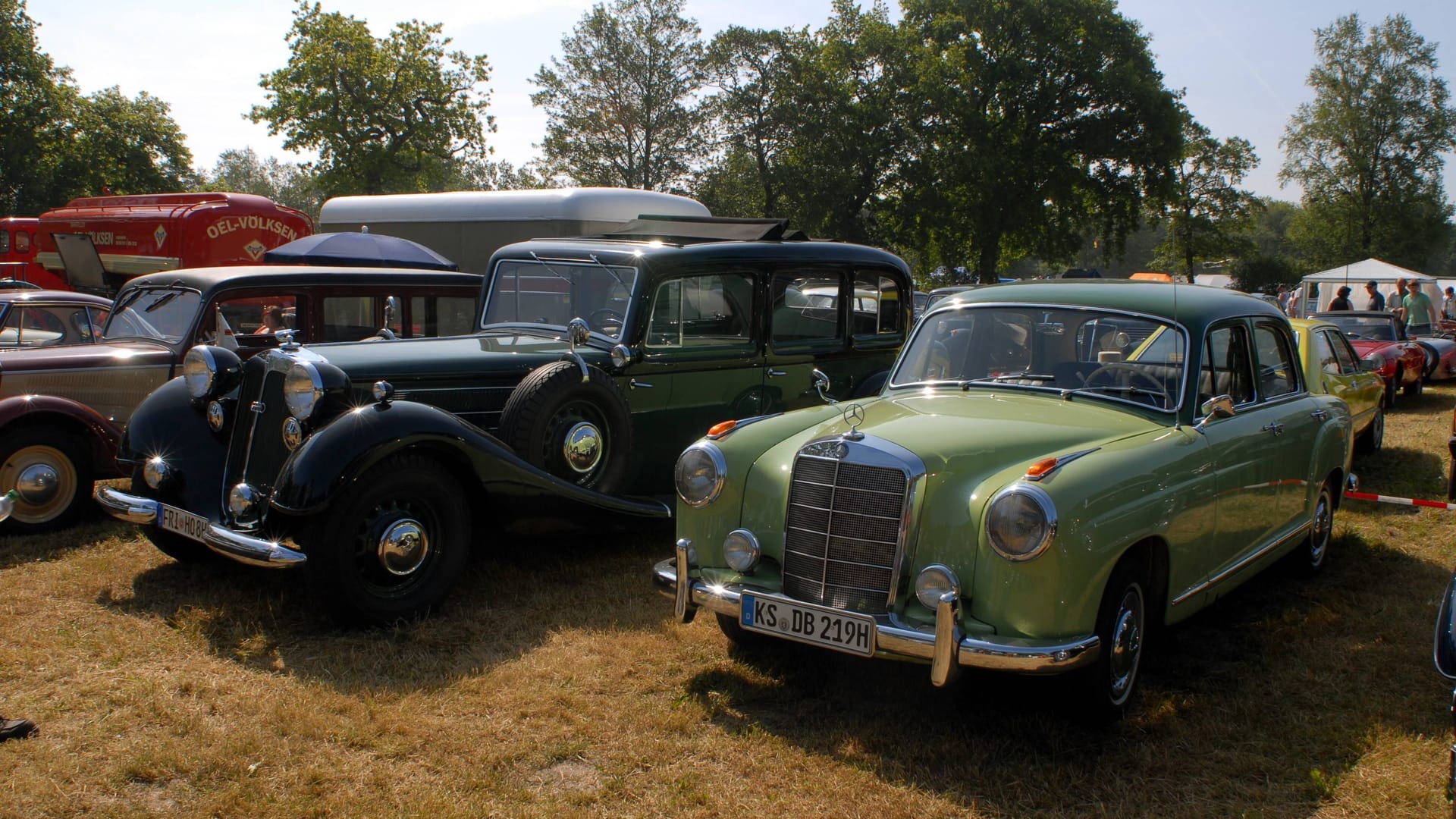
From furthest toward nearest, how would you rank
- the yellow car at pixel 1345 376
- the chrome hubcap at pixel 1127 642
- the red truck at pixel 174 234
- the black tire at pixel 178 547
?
the red truck at pixel 174 234, the yellow car at pixel 1345 376, the black tire at pixel 178 547, the chrome hubcap at pixel 1127 642

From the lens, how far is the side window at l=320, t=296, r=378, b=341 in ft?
27.1

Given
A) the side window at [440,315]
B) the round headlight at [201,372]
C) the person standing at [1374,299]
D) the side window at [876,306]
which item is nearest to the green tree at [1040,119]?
the person standing at [1374,299]

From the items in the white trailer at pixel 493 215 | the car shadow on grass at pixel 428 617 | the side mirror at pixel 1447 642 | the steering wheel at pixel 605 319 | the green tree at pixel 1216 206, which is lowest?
the car shadow on grass at pixel 428 617

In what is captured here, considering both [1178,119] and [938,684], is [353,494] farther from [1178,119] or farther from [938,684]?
[1178,119]

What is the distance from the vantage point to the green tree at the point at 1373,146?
1834 inches

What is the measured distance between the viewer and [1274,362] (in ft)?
18.3

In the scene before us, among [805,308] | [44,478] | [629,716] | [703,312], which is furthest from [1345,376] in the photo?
[44,478]

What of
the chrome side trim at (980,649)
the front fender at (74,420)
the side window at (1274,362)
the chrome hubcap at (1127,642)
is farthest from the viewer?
the front fender at (74,420)

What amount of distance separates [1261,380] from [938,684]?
2.94 metres

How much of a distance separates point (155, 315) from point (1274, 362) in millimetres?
7850

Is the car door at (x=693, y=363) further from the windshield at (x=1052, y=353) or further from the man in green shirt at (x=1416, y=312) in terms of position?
the man in green shirt at (x=1416, y=312)

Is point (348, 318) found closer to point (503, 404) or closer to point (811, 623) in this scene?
point (503, 404)

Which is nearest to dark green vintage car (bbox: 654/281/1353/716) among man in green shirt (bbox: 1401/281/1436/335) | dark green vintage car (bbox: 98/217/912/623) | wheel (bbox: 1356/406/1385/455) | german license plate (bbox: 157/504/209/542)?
dark green vintage car (bbox: 98/217/912/623)

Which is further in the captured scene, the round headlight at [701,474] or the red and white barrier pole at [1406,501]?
the red and white barrier pole at [1406,501]
